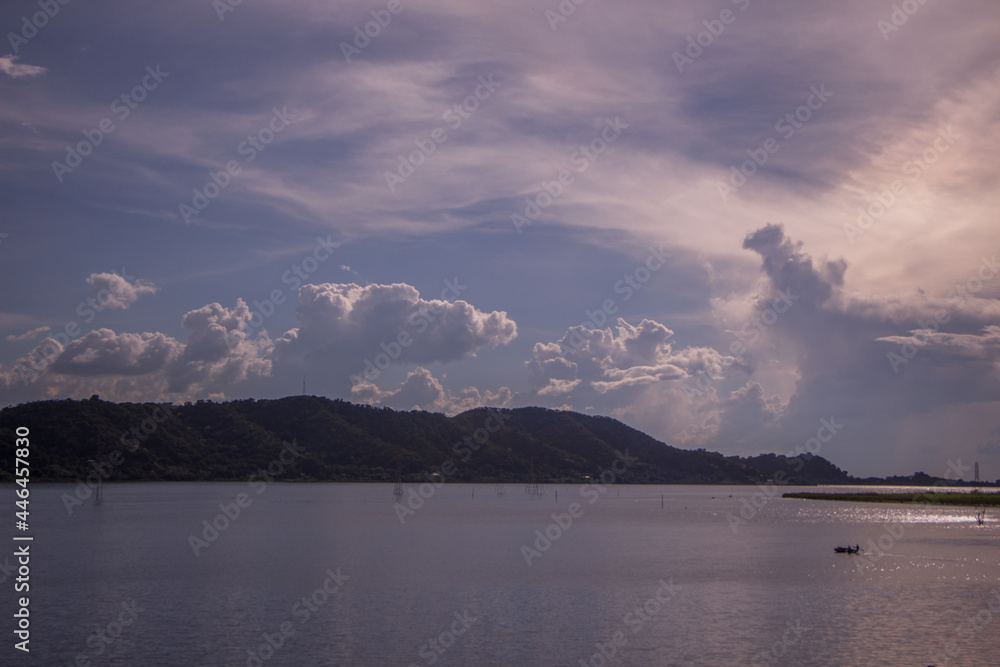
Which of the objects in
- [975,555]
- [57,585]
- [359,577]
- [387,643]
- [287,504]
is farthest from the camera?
[287,504]

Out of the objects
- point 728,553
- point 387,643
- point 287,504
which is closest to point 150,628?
point 387,643

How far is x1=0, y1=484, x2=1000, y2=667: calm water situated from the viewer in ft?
105

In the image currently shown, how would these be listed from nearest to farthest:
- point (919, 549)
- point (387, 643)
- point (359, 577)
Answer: point (387, 643), point (359, 577), point (919, 549)

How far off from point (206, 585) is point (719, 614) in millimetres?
28627

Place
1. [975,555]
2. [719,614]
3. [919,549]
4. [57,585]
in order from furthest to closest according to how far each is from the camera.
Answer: [919,549] < [975,555] < [57,585] < [719,614]

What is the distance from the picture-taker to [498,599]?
43.2m

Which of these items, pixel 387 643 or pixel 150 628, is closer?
pixel 387 643

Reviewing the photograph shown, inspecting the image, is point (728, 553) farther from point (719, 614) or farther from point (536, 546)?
point (719, 614)

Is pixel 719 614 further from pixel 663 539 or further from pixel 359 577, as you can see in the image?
pixel 663 539

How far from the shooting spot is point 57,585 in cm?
4666

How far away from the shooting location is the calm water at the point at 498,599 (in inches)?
1264

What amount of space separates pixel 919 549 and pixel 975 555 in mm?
5545

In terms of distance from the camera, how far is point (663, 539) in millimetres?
81750

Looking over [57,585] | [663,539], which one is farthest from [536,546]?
[57,585]
